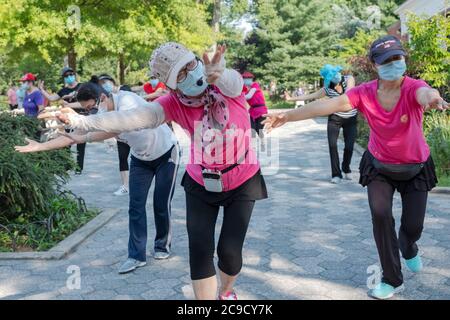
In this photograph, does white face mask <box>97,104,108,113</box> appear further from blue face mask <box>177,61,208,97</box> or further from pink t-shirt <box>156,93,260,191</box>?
blue face mask <box>177,61,208,97</box>

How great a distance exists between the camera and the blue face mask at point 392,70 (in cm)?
363

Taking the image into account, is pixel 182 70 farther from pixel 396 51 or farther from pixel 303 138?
pixel 303 138

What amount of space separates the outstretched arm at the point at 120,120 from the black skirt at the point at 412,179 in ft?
5.21

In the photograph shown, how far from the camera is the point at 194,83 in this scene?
3203 millimetres

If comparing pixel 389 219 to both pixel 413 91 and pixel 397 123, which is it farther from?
pixel 413 91

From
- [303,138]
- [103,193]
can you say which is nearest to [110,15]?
[303,138]

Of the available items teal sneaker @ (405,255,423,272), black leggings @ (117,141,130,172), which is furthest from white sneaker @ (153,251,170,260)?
black leggings @ (117,141,130,172)

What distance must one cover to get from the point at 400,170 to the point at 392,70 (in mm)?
707

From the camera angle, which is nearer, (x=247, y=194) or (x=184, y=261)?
(x=247, y=194)

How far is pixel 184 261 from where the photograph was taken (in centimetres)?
505

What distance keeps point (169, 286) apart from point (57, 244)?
5.83 ft

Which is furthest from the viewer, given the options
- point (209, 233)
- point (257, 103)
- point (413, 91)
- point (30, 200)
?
point (257, 103)

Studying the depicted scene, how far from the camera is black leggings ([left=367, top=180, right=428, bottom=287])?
12.7ft

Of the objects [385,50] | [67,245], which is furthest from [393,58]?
[67,245]
